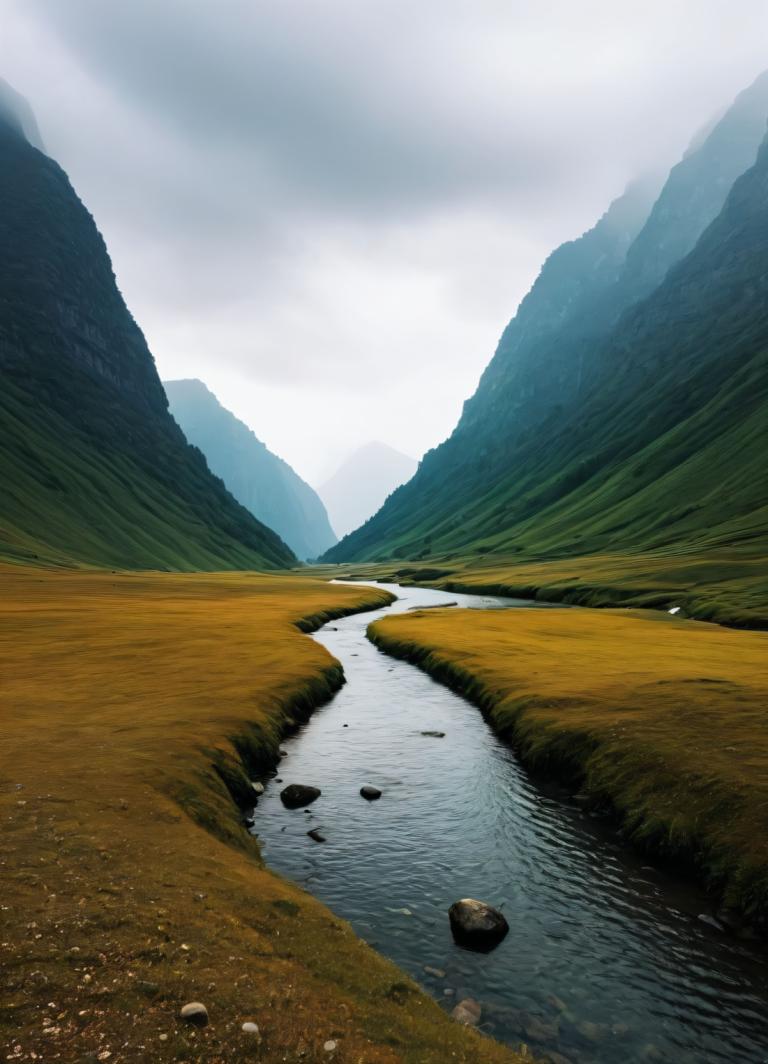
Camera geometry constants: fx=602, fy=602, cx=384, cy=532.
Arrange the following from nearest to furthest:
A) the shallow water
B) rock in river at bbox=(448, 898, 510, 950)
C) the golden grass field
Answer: the shallow water → rock in river at bbox=(448, 898, 510, 950) → the golden grass field

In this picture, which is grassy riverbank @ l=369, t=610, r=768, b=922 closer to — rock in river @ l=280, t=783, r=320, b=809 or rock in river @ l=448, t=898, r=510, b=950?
rock in river @ l=448, t=898, r=510, b=950

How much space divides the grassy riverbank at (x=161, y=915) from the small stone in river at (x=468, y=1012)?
1290mm

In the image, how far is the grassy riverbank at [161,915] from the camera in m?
11.4

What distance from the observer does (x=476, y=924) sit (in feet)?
→ 60.6

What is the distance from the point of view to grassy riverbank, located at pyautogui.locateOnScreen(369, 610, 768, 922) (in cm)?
2266

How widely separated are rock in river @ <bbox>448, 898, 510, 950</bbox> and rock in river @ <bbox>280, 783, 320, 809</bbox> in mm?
11030

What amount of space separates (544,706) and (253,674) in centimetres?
2223

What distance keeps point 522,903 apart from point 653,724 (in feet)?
50.0

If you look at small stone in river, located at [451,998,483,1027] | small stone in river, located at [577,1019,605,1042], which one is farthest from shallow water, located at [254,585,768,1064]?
small stone in river, located at [451,998,483,1027]

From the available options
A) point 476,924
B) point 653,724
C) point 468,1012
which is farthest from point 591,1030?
point 653,724

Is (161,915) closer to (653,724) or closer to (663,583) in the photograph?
(653,724)

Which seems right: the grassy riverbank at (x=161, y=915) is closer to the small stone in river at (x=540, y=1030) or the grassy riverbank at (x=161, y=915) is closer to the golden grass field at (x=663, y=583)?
the small stone in river at (x=540, y=1030)

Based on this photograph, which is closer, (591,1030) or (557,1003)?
(591,1030)

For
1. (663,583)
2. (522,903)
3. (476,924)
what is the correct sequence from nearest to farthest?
1. (476,924)
2. (522,903)
3. (663,583)
